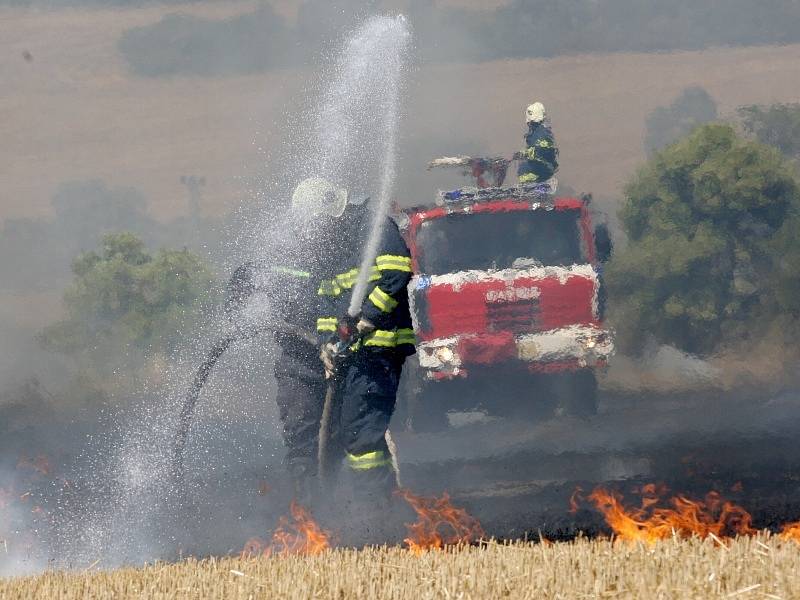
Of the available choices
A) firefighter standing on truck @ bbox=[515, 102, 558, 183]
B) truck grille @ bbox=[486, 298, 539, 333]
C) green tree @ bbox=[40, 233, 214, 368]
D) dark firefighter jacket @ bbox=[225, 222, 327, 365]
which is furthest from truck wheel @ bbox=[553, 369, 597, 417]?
green tree @ bbox=[40, 233, 214, 368]

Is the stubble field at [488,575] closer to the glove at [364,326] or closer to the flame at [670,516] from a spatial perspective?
the flame at [670,516]

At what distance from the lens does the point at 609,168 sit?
22062mm

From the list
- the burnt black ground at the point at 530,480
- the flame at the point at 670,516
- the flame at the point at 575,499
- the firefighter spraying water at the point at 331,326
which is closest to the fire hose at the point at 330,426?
the firefighter spraying water at the point at 331,326

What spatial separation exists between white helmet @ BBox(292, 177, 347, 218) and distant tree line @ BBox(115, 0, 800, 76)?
546 inches

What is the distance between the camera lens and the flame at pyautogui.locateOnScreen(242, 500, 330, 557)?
8.35 meters

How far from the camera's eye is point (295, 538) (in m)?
8.62

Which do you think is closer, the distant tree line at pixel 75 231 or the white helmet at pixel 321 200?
the white helmet at pixel 321 200

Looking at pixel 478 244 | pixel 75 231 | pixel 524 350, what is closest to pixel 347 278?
pixel 524 350

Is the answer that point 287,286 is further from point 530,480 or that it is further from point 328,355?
point 530,480

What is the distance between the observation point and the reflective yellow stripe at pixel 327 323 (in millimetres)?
9281

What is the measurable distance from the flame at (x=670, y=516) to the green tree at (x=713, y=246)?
6718mm

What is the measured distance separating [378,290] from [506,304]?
13.8 ft

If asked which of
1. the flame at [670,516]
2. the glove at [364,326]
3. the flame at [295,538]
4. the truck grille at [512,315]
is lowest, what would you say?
the flame at [295,538]

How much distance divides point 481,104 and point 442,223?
39.4 feet
